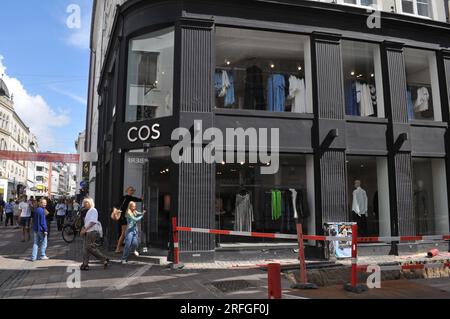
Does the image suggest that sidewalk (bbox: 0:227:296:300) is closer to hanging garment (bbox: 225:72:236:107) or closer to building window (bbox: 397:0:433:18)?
hanging garment (bbox: 225:72:236:107)

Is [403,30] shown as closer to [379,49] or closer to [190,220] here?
[379,49]

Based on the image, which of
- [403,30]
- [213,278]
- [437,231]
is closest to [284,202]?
[213,278]

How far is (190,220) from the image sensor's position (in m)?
10.9

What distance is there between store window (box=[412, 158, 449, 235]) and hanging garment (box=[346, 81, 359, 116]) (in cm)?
274

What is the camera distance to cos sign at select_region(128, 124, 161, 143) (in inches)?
457

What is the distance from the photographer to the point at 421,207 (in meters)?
13.8

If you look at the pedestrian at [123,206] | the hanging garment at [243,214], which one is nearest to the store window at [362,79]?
the hanging garment at [243,214]

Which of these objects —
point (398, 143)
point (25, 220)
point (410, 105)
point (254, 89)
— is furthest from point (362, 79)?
point (25, 220)

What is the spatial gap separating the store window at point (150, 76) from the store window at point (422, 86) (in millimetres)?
8404

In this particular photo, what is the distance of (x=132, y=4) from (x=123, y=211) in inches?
252

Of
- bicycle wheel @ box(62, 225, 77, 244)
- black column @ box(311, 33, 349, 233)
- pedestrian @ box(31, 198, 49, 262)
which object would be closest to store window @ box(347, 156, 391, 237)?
black column @ box(311, 33, 349, 233)

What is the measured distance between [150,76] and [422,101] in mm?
9683

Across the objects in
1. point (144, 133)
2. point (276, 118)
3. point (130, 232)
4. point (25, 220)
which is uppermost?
point (276, 118)

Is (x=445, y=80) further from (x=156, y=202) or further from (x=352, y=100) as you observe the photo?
(x=156, y=202)
